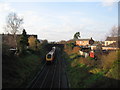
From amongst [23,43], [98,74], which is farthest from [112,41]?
[98,74]

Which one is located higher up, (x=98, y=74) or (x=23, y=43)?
(x=23, y=43)

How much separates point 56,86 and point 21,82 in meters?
4.70

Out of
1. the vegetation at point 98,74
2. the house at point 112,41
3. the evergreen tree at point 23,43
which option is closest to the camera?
the vegetation at point 98,74

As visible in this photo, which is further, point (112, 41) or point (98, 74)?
point (112, 41)

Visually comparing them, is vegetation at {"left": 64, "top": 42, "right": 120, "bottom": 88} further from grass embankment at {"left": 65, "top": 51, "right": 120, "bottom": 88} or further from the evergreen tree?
the evergreen tree

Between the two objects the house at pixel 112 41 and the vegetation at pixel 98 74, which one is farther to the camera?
the house at pixel 112 41

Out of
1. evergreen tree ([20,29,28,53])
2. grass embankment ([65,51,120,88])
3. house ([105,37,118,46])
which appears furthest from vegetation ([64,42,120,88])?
house ([105,37,118,46])

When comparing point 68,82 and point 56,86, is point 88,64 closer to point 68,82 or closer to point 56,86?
point 68,82

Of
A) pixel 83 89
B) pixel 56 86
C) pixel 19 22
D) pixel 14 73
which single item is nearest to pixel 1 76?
pixel 14 73

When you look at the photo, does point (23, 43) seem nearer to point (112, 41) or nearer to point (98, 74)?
point (98, 74)

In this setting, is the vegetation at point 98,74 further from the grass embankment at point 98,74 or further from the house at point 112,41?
the house at point 112,41

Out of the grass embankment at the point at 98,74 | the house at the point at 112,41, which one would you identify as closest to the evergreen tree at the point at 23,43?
the grass embankment at the point at 98,74

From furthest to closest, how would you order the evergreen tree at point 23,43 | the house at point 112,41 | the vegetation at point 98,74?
1. the house at point 112,41
2. the evergreen tree at point 23,43
3. the vegetation at point 98,74

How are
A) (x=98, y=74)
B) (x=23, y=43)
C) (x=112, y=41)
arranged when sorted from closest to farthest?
(x=98, y=74), (x=23, y=43), (x=112, y=41)
